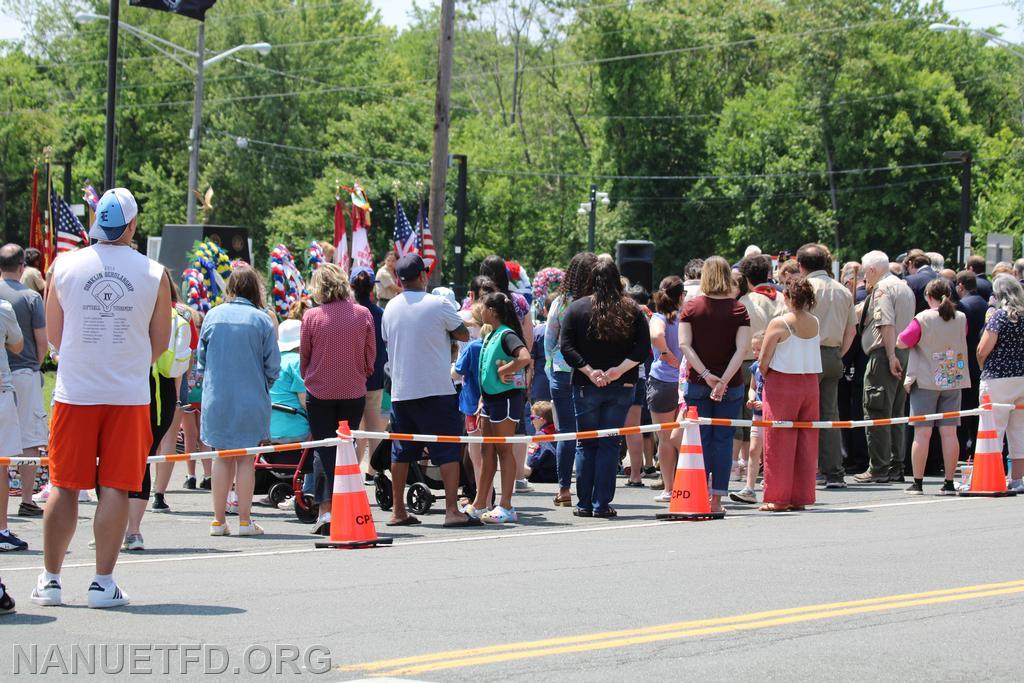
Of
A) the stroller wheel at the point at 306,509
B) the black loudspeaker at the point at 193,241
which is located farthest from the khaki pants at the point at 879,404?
the black loudspeaker at the point at 193,241

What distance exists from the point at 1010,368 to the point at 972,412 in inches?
23.0

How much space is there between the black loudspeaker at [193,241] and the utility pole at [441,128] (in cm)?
295

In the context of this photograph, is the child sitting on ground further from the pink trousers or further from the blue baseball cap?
the blue baseball cap

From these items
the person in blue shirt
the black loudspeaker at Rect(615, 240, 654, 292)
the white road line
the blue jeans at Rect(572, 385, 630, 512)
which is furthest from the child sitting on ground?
the black loudspeaker at Rect(615, 240, 654, 292)

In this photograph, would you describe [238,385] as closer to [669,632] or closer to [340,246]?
[669,632]

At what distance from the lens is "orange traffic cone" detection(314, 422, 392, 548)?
399 inches

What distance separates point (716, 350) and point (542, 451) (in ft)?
11.1

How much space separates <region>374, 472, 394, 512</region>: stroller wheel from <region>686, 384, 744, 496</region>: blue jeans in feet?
8.84

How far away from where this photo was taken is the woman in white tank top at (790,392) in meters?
12.2

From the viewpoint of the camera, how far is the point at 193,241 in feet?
80.8

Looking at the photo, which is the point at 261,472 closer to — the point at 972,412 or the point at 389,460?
the point at 389,460

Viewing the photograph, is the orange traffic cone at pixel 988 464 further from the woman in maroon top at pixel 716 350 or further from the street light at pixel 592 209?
the street light at pixel 592 209


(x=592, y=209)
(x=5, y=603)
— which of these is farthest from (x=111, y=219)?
(x=592, y=209)

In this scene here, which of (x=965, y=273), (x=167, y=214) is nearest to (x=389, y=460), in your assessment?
(x=965, y=273)
